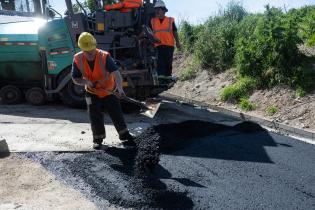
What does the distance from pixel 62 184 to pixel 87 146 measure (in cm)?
137

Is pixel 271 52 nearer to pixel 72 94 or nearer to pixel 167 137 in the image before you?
pixel 167 137

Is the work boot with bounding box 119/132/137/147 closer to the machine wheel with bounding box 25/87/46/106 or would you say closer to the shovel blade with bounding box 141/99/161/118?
the shovel blade with bounding box 141/99/161/118

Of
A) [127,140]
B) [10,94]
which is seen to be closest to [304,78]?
[127,140]

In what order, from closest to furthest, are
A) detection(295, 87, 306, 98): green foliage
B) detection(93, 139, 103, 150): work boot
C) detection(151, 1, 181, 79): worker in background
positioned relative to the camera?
detection(93, 139, 103, 150): work boot
detection(295, 87, 306, 98): green foliage
detection(151, 1, 181, 79): worker in background

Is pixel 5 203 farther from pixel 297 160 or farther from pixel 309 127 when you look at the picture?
pixel 309 127

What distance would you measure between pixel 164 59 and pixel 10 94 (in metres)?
3.16

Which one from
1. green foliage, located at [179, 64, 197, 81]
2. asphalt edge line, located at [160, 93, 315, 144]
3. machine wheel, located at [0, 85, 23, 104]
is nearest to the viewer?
asphalt edge line, located at [160, 93, 315, 144]

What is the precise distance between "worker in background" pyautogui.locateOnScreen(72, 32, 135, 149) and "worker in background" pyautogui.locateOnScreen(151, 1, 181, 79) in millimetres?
2823

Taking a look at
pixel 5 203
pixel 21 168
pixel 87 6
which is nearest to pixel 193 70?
pixel 87 6

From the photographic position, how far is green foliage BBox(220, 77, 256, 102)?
342 inches

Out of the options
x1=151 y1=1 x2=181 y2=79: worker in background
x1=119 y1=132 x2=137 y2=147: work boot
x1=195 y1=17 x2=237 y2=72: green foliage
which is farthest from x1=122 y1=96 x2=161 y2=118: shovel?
x1=195 y1=17 x2=237 y2=72: green foliage

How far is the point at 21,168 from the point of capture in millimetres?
4852

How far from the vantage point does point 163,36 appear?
28.0 ft

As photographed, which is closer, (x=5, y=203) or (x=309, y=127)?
(x=5, y=203)
